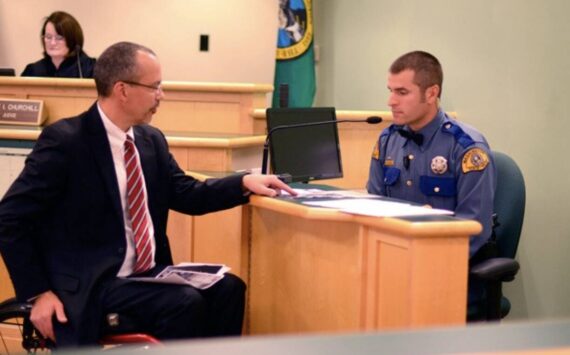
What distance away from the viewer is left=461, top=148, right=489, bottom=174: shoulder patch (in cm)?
294

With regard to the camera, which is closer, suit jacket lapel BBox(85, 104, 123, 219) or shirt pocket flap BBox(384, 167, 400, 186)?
suit jacket lapel BBox(85, 104, 123, 219)

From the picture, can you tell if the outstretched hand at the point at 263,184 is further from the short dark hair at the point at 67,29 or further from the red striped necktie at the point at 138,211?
the short dark hair at the point at 67,29

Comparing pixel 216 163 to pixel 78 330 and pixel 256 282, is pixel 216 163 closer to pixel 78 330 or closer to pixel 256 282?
pixel 256 282

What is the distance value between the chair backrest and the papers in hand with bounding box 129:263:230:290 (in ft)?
3.00

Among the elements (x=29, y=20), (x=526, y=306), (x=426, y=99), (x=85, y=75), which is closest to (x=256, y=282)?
(x=426, y=99)

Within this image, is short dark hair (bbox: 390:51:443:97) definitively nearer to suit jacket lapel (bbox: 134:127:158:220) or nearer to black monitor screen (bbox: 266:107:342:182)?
black monitor screen (bbox: 266:107:342:182)

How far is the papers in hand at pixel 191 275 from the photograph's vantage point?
8.66 feet

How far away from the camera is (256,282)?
314cm

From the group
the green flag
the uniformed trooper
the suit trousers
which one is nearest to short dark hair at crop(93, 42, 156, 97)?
the suit trousers

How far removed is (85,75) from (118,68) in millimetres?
2191

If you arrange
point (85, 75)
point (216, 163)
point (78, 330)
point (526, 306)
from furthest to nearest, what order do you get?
1. point (85, 75)
2. point (526, 306)
3. point (216, 163)
4. point (78, 330)

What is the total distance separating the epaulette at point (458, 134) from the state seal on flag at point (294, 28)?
11.0ft

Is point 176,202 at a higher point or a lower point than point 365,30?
lower

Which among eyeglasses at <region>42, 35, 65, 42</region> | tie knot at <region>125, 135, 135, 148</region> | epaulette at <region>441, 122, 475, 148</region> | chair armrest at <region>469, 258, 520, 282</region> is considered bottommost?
chair armrest at <region>469, 258, 520, 282</region>
